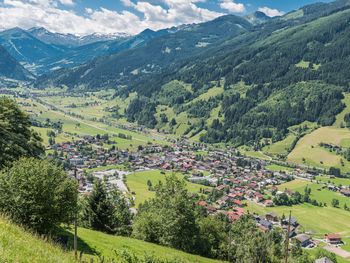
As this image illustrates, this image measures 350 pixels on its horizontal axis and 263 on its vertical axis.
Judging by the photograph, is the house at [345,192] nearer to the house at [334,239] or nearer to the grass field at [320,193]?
the grass field at [320,193]

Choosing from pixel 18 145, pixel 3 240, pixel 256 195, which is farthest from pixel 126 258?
pixel 256 195

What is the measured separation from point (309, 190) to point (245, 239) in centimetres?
11968

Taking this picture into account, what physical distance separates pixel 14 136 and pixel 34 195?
26.5 metres

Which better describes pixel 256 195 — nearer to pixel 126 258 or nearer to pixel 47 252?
pixel 126 258

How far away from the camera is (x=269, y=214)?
148m

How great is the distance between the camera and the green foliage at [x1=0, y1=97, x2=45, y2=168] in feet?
152

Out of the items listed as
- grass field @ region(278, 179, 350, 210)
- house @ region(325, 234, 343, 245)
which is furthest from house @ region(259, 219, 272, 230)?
grass field @ region(278, 179, 350, 210)

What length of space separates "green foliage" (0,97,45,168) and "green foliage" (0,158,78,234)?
705 inches

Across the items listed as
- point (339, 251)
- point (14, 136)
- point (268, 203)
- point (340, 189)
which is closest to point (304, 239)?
point (339, 251)

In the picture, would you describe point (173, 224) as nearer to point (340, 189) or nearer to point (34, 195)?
point (34, 195)

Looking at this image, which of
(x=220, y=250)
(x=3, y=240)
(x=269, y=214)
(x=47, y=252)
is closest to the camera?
(x=3, y=240)

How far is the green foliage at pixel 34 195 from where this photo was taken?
2681cm

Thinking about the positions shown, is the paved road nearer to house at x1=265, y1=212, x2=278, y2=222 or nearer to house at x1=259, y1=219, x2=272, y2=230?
house at x1=259, y1=219, x2=272, y2=230

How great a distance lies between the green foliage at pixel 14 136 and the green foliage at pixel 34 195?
17.9 metres
